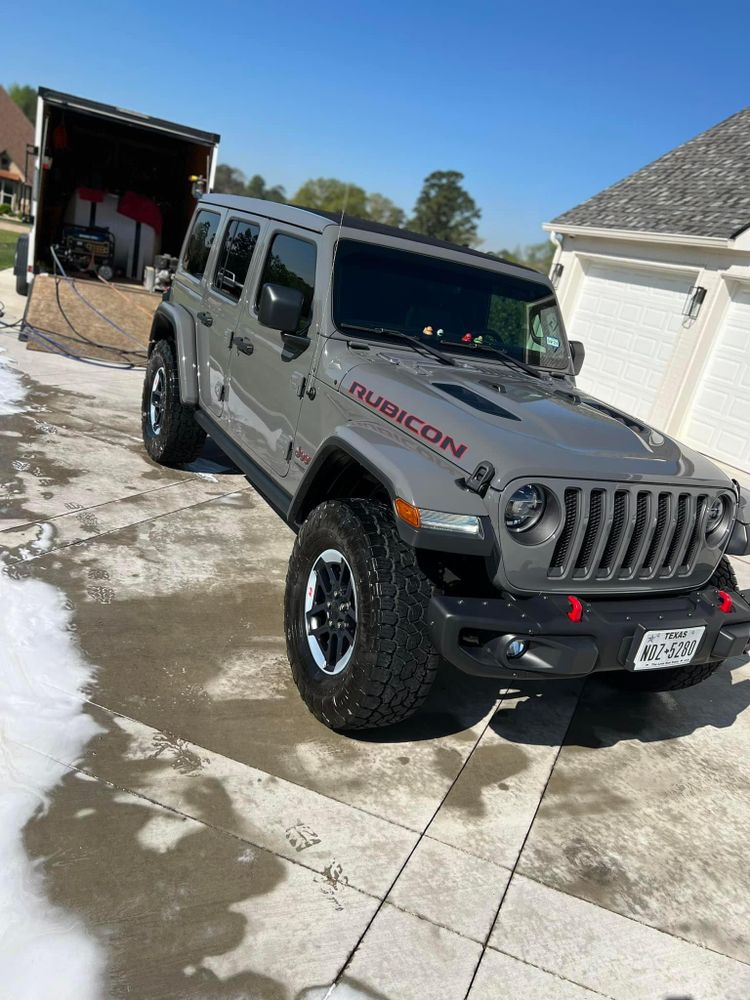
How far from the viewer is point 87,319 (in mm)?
9633

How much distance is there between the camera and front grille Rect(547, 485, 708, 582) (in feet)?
9.30

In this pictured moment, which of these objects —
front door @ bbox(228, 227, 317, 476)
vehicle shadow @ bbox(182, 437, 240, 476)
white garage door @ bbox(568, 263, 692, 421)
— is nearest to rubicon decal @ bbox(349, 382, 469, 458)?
front door @ bbox(228, 227, 317, 476)

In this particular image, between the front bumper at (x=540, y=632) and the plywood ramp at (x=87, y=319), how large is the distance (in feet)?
26.3

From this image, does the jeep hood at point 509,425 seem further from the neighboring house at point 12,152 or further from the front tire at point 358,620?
the neighboring house at point 12,152

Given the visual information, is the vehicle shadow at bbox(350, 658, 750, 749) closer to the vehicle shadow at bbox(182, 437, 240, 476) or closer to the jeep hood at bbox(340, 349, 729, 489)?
the jeep hood at bbox(340, 349, 729, 489)

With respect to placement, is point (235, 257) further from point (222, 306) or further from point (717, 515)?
point (717, 515)

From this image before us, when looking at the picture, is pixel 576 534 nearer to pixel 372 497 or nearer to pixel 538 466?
pixel 538 466

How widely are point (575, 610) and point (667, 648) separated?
476 millimetres

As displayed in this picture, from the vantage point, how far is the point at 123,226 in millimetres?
11664

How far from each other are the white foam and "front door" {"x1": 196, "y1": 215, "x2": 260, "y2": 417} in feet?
6.05

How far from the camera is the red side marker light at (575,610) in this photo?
9.19ft

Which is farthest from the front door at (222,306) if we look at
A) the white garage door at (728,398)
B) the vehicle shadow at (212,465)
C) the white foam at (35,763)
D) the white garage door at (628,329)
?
the white garage door at (628,329)

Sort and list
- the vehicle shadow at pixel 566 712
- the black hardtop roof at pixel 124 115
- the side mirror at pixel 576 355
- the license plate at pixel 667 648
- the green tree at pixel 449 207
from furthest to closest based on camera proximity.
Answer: the green tree at pixel 449 207 < the black hardtop roof at pixel 124 115 < the side mirror at pixel 576 355 < the vehicle shadow at pixel 566 712 < the license plate at pixel 667 648

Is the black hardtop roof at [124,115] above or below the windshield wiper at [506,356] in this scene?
above
